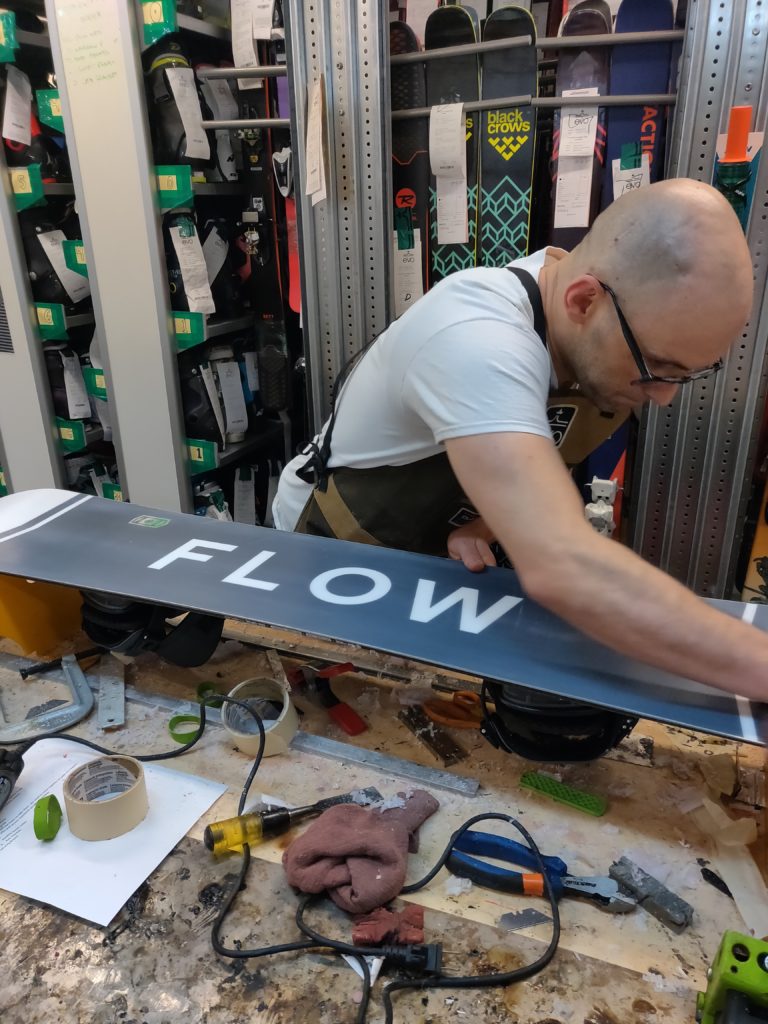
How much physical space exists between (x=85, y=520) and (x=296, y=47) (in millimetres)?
1195

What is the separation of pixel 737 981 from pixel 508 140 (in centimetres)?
179

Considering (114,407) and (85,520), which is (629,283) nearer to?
(85,520)

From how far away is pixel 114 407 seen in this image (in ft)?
8.13

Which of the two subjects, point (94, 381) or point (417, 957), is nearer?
point (417, 957)

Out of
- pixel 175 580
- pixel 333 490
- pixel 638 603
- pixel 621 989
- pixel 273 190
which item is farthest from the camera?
pixel 273 190

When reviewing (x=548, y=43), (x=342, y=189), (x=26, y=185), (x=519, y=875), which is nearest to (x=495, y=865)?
(x=519, y=875)

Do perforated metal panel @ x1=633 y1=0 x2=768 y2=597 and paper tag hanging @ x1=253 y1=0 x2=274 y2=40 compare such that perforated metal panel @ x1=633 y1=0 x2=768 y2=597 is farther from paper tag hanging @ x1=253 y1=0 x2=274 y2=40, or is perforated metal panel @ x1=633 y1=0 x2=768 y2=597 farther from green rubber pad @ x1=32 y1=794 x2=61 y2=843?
green rubber pad @ x1=32 y1=794 x2=61 y2=843

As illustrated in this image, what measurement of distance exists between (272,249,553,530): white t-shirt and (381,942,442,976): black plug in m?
0.54

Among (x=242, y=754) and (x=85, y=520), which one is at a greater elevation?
(x=85, y=520)

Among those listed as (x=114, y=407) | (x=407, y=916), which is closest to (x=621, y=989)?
(x=407, y=916)

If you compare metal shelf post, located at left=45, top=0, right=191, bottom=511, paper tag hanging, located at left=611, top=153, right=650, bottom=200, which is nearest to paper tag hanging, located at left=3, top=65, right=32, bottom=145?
metal shelf post, located at left=45, top=0, right=191, bottom=511

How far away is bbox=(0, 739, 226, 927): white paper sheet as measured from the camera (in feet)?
2.40

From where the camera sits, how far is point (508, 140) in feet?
5.78

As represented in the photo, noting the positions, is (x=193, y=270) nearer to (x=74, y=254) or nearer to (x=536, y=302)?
(x=74, y=254)
